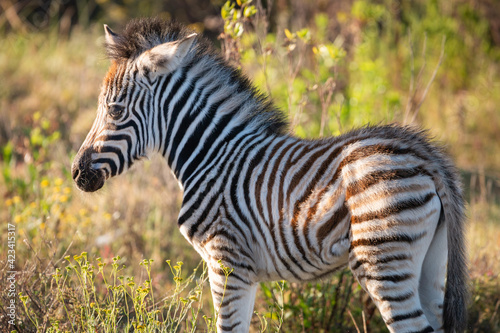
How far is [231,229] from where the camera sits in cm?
369

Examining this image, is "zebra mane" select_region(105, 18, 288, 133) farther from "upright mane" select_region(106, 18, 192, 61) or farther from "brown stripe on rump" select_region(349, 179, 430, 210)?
"brown stripe on rump" select_region(349, 179, 430, 210)

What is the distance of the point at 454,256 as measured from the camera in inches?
132

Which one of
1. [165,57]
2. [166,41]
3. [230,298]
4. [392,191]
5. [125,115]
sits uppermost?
[166,41]

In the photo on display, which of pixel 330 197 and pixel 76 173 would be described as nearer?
pixel 330 197

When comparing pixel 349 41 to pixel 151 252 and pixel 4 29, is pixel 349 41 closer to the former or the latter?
pixel 151 252

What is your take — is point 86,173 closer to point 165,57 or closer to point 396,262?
point 165,57

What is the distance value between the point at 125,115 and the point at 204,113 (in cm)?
61

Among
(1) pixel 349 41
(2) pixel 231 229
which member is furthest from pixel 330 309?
(1) pixel 349 41

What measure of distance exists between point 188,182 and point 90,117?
728 centimetres

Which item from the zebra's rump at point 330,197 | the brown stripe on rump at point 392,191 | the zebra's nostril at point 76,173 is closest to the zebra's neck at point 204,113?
the zebra's rump at point 330,197

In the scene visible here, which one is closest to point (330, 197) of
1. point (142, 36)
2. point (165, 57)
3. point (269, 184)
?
point (269, 184)

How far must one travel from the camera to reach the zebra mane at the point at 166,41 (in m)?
4.04

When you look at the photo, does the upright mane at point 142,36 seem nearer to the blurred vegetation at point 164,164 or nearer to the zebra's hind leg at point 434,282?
the blurred vegetation at point 164,164

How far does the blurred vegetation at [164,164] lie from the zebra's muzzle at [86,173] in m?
0.52
